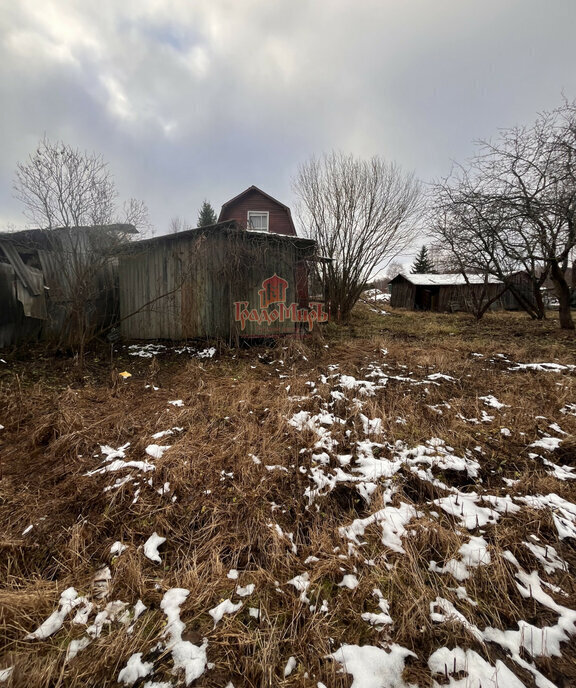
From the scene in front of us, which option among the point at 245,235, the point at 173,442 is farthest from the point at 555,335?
the point at 173,442

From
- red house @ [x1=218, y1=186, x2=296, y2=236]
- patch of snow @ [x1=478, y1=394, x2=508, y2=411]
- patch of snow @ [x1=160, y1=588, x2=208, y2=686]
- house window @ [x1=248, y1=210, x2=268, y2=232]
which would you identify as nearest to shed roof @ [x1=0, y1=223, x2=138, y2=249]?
patch of snow @ [x1=160, y1=588, x2=208, y2=686]

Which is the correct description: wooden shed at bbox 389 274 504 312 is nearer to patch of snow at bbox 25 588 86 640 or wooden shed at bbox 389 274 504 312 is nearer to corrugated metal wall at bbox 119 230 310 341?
corrugated metal wall at bbox 119 230 310 341

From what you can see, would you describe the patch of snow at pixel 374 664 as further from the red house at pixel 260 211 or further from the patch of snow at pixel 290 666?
the red house at pixel 260 211

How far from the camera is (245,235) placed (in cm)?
659

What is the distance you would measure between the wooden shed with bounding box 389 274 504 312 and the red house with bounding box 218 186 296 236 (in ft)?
43.7

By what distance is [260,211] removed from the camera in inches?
584

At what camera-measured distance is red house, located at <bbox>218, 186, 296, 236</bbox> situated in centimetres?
1480

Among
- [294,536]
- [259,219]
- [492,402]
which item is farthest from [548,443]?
[259,219]

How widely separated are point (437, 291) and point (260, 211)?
624 inches

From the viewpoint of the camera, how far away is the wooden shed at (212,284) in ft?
21.9

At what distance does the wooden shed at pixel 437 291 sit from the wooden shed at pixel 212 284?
1775cm

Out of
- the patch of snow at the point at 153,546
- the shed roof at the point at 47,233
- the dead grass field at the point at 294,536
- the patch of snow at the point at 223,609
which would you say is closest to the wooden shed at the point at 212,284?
the shed roof at the point at 47,233

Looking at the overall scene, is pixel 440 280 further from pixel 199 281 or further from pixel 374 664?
pixel 374 664

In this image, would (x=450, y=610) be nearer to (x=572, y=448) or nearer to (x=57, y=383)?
(x=572, y=448)
